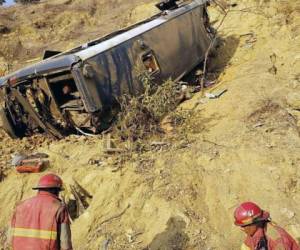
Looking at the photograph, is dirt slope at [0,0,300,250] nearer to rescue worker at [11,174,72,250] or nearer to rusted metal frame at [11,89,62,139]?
rusted metal frame at [11,89,62,139]

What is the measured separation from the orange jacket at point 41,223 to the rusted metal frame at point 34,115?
391cm

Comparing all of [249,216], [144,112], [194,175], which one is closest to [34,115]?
[144,112]

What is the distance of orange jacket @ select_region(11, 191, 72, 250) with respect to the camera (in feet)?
13.0

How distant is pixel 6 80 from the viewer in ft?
26.5

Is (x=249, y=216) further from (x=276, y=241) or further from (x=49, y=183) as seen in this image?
(x=49, y=183)

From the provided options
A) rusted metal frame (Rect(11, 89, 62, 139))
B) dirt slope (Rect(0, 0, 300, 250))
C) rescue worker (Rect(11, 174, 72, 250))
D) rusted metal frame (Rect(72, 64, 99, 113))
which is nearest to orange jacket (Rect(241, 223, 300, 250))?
rescue worker (Rect(11, 174, 72, 250))

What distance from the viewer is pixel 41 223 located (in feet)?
13.0

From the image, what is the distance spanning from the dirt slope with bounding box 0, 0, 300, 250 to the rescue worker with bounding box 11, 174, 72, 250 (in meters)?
1.58

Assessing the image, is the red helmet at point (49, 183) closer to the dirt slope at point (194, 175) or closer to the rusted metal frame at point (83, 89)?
the dirt slope at point (194, 175)

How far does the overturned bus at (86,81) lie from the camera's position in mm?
7145

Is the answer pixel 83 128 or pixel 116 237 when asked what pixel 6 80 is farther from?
pixel 116 237

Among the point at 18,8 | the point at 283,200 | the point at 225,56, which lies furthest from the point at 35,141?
the point at 18,8

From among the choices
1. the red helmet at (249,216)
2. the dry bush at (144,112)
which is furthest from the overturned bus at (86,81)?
the red helmet at (249,216)

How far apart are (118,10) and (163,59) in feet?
32.9
